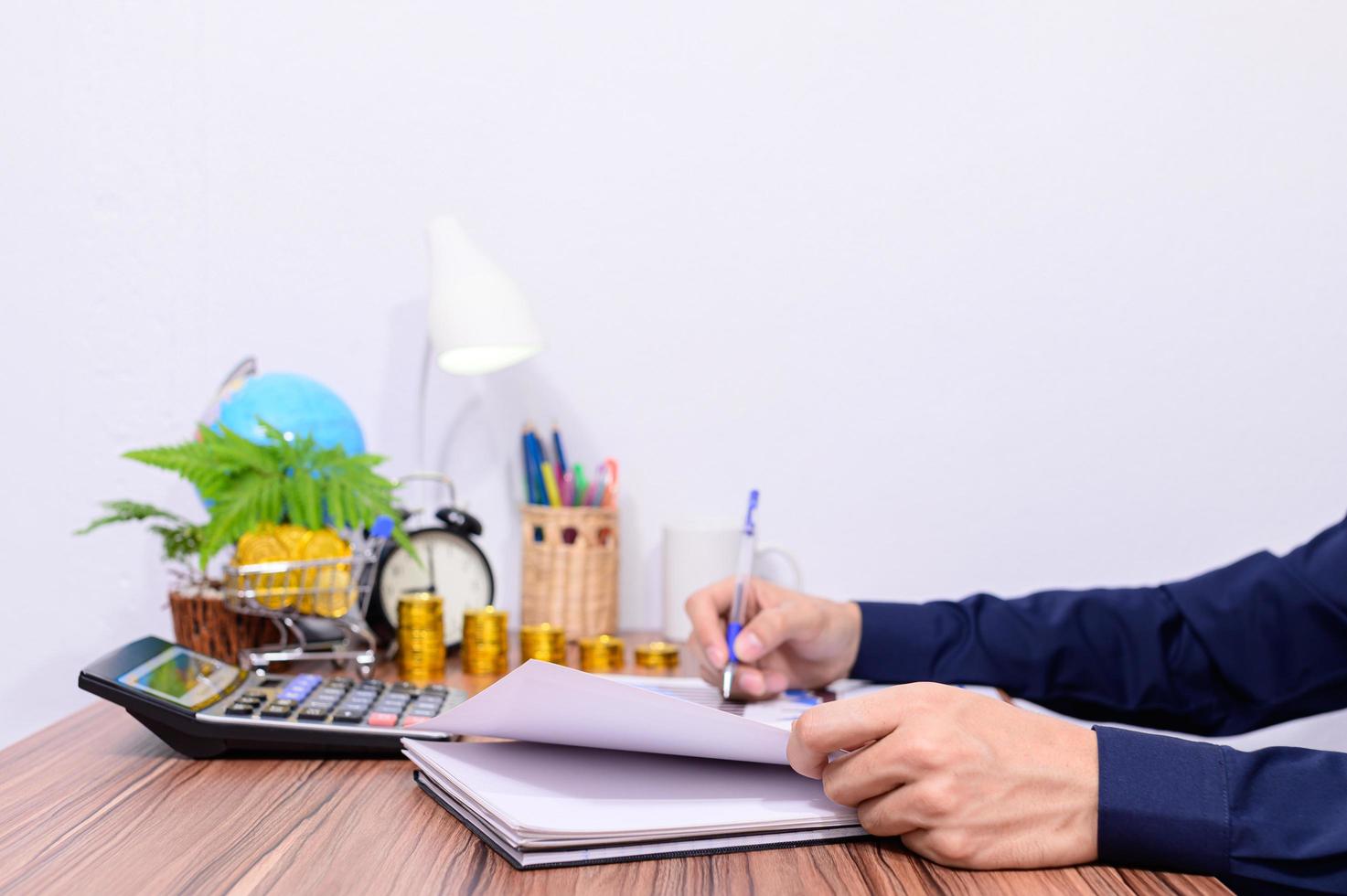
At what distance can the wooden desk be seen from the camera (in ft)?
1.48

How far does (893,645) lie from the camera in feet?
2.97

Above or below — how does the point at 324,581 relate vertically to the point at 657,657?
above

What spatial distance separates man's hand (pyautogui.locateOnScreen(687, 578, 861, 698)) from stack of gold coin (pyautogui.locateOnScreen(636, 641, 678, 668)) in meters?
0.09

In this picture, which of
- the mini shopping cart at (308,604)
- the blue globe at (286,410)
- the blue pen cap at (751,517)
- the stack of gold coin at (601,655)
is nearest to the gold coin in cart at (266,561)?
the mini shopping cart at (308,604)

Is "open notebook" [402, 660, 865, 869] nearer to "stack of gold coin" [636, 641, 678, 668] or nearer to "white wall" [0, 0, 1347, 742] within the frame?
"stack of gold coin" [636, 641, 678, 668]

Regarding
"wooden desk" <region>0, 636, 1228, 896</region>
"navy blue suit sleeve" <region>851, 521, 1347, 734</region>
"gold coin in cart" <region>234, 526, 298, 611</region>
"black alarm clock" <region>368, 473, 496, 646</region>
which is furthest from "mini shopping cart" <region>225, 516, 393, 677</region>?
"navy blue suit sleeve" <region>851, 521, 1347, 734</region>

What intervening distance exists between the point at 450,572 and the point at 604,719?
1.88 feet

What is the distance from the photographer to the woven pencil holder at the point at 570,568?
3.50 feet

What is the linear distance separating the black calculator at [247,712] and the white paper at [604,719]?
79 mm

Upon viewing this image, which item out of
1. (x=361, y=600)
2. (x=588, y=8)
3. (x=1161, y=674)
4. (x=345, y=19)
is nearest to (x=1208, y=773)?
(x=1161, y=674)

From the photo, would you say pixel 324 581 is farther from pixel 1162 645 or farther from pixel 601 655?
pixel 1162 645

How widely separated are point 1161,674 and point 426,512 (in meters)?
0.79

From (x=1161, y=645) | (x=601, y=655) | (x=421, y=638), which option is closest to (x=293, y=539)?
(x=421, y=638)

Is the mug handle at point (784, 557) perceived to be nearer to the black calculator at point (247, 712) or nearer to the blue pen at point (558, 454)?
the blue pen at point (558, 454)
